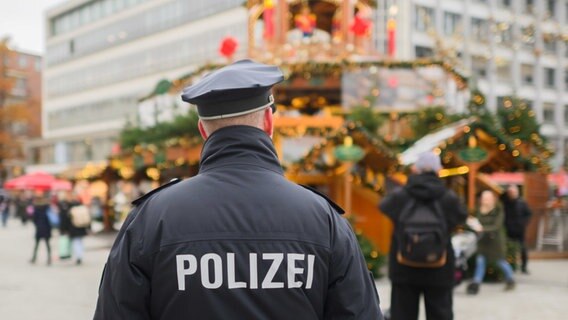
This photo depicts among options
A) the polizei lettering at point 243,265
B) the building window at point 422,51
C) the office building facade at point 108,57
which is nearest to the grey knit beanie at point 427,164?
the polizei lettering at point 243,265

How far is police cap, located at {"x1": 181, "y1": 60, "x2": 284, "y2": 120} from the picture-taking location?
2.08m

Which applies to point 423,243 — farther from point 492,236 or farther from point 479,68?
point 479,68

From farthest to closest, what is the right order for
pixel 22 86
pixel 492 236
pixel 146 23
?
pixel 22 86 → pixel 146 23 → pixel 492 236

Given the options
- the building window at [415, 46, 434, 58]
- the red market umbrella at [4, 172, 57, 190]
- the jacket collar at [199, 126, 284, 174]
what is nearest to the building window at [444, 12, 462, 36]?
the building window at [415, 46, 434, 58]

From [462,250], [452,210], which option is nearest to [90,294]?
[462,250]

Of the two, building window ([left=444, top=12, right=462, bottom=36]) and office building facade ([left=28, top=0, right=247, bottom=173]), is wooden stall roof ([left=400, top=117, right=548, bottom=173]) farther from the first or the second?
building window ([left=444, top=12, right=462, bottom=36])

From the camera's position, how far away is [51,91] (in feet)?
→ 215

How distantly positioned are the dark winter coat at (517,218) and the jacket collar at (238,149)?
439 inches

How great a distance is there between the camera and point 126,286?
78.8 inches

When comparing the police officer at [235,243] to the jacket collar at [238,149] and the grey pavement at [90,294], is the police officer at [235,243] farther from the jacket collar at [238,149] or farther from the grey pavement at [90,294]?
the grey pavement at [90,294]

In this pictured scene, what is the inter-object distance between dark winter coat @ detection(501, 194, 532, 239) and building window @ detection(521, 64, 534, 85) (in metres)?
39.8

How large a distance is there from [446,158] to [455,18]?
122 feet

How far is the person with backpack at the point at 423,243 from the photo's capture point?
17.3ft

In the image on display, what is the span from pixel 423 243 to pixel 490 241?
5850 millimetres
